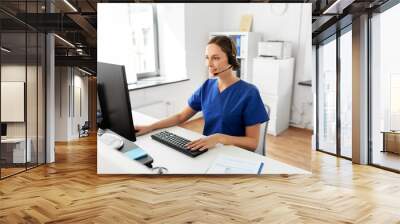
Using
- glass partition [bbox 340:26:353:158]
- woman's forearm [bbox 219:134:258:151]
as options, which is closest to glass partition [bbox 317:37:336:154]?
glass partition [bbox 340:26:353:158]

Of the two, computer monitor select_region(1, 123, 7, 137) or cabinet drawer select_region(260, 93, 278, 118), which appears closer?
cabinet drawer select_region(260, 93, 278, 118)

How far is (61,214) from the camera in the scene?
3.45 meters

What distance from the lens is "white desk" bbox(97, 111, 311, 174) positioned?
488cm

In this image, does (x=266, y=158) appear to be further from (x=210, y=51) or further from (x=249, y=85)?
(x=210, y=51)

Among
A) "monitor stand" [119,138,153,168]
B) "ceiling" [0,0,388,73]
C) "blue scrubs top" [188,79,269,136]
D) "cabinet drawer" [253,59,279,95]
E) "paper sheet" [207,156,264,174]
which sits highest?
"ceiling" [0,0,388,73]

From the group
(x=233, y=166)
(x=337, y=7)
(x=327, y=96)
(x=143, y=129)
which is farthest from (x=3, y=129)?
(x=327, y=96)

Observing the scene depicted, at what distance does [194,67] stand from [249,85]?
0.70 m

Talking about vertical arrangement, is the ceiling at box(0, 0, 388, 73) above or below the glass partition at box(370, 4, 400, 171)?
above

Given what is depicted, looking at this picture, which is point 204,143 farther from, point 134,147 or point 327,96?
point 327,96

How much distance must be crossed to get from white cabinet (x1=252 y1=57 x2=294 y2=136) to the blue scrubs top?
16 cm

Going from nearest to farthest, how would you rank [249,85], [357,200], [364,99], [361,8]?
[357,200]
[249,85]
[361,8]
[364,99]

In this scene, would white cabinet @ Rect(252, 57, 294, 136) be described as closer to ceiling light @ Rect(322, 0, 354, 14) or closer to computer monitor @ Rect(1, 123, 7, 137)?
ceiling light @ Rect(322, 0, 354, 14)

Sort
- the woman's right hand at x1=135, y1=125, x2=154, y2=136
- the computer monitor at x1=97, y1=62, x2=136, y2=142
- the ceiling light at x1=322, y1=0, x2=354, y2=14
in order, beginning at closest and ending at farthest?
the computer monitor at x1=97, y1=62, x2=136, y2=142 < the woman's right hand at x1=135, y1=125, x2=154, y2=136 < the ceiling light at x1=322, y1=0, x2=354, y2=14

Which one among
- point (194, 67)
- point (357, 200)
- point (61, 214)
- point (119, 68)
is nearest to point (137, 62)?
point (119, 68)
